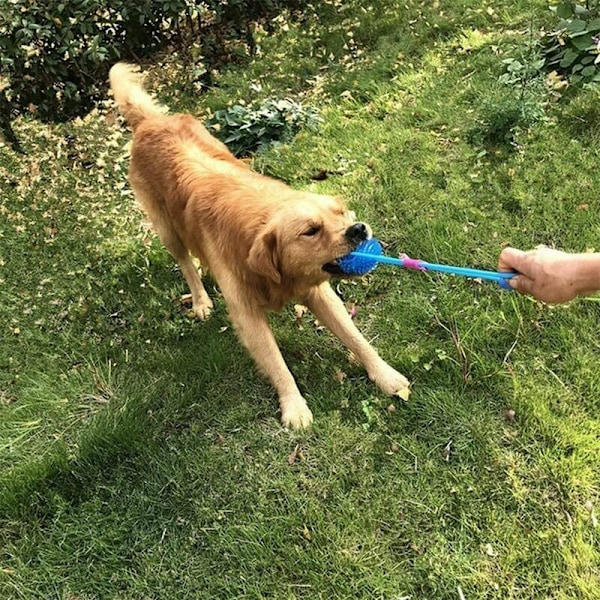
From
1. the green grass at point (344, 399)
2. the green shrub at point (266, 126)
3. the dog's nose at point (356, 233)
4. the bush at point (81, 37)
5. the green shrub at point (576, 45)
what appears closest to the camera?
the green grass at point (344, 399)

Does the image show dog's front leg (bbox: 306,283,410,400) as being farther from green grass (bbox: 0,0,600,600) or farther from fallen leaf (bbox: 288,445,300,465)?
fallen leaf (bbox: 288,445,300,465)

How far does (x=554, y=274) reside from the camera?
2443 mm

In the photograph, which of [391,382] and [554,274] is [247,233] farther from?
[554,274]

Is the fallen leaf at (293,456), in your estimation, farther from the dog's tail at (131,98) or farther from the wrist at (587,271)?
the dog's tail at (131,98)

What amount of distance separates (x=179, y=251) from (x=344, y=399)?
1.68 m

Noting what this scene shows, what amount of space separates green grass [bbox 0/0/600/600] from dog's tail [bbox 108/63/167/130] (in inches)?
40.9

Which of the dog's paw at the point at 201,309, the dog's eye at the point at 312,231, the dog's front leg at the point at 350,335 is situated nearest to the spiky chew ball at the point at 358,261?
the dog's eye at the point at 312,231

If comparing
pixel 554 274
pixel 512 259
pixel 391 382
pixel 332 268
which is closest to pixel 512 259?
pixel 512 259

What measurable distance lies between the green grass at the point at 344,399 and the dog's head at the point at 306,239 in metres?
0.84

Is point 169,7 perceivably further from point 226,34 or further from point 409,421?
point 409,421

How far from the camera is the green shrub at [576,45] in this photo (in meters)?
5.19

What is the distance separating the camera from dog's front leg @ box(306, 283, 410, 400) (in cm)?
365

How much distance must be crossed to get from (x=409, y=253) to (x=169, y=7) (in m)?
3.78

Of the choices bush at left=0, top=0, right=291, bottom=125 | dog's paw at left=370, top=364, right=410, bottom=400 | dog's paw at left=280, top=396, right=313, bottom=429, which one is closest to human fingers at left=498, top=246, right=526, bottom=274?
dog's paw at left=370, top=364, right=410, bottom=400
